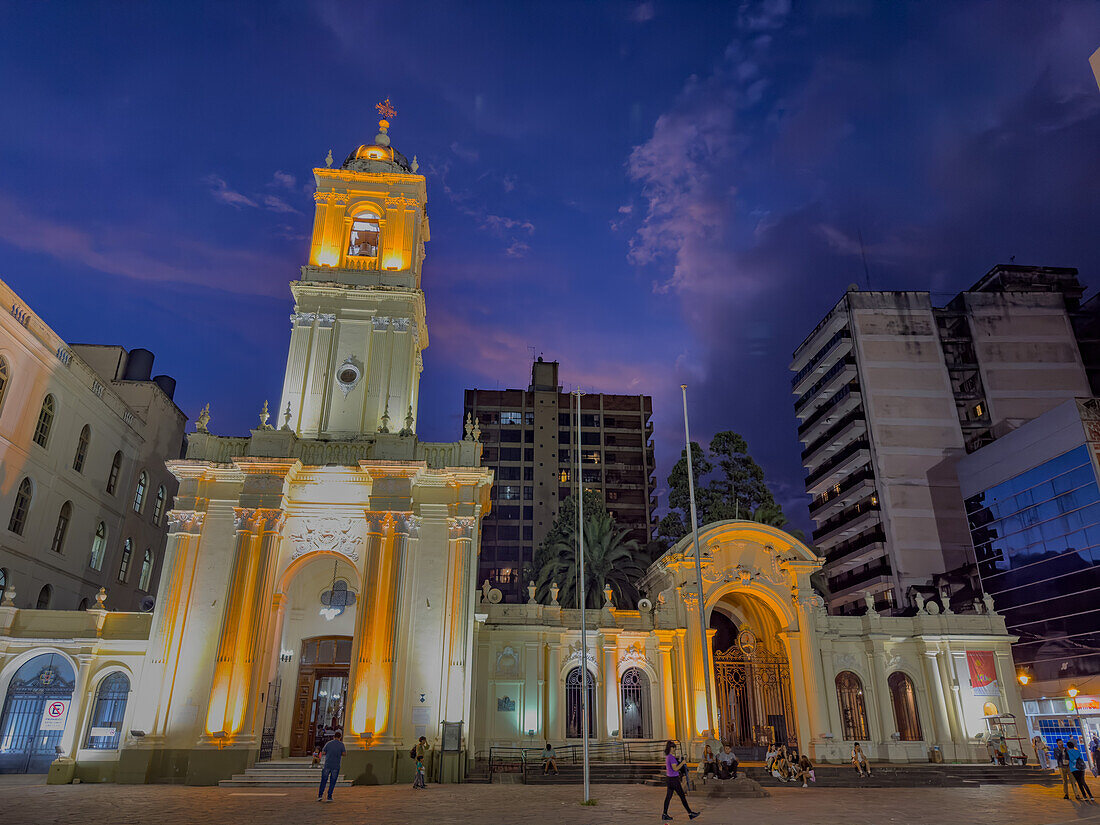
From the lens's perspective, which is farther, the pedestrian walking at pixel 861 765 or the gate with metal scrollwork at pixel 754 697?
the gate with metal scrollwork at pixel 754 697

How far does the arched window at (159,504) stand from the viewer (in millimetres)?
40656

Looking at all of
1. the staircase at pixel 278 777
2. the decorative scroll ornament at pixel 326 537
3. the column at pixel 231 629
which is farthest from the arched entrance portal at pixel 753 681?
the column at pixel 231 629

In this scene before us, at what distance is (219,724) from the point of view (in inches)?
889

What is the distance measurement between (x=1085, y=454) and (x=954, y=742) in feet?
62.3

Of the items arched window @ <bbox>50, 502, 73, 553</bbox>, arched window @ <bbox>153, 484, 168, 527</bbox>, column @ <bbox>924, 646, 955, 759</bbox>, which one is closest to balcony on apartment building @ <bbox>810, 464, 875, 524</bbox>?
column @ <bbox>924, 646, 955, 759</bbox>

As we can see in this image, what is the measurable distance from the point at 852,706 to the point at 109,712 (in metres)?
28.7

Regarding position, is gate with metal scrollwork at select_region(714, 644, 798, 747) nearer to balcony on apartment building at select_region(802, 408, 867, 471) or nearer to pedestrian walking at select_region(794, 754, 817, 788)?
pedestrian walking at select_region(794, 754, 817, 788)

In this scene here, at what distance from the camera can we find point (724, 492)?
161 ft

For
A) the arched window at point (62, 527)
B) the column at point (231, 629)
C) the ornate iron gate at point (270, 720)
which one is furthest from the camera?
the arched window at point (62, 527)

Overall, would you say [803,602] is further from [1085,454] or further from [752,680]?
[1085,454]

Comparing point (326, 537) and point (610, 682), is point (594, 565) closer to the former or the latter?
point (610, 682)

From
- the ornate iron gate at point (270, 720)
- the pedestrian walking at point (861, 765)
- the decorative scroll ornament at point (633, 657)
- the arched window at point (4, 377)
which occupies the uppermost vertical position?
the arched window at point (4, 377)

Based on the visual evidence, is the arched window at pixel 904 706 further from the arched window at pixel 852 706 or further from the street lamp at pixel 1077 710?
the street lamp at pixel 1077 710

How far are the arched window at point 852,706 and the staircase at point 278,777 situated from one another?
68.7 ft
